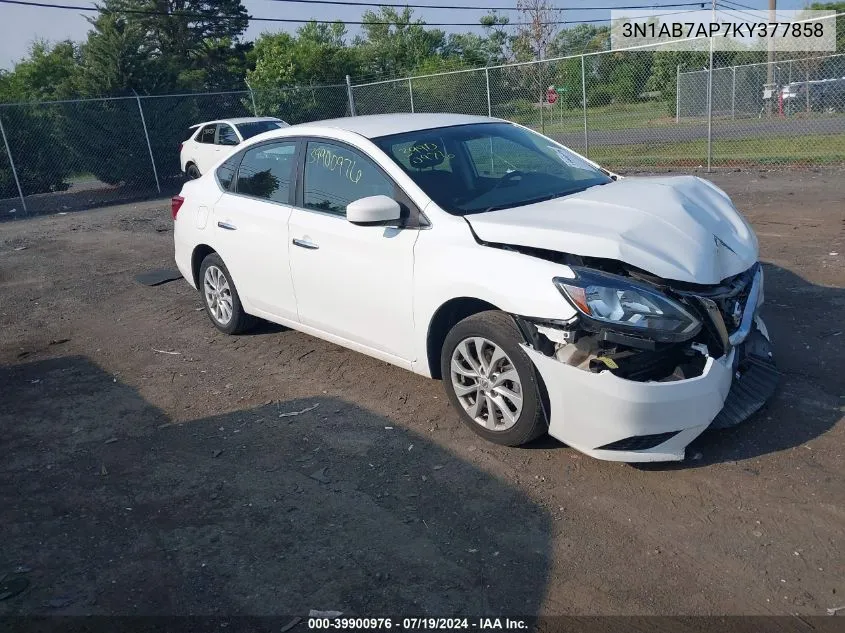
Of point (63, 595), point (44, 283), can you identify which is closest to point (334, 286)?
point (63, 595)

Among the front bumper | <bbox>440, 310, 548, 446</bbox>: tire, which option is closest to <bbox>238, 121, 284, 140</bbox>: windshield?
<bbox>440, 310, 548, 446</bbox>: tire

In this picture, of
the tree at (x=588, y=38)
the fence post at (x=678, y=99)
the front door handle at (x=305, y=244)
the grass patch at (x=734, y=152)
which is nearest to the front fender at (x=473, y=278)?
the front door handle at (x=305, y=244)

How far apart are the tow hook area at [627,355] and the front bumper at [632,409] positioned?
6 cm

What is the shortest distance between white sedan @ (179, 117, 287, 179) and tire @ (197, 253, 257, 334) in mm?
10319

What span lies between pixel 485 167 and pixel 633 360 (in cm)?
189

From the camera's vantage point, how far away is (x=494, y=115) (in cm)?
1880

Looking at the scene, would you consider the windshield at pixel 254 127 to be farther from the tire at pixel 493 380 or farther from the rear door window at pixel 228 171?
the tire at pixel 493 380

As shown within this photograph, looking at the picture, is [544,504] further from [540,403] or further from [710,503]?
[710,503]

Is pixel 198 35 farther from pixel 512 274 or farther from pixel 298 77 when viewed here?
pixel 512 274

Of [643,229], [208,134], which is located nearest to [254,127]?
[208,134]

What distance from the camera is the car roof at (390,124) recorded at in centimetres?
487

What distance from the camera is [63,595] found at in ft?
10.2

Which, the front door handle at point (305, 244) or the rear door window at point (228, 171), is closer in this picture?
the front door handle at point (305, 244)

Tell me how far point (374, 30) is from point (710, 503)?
6000 cm
